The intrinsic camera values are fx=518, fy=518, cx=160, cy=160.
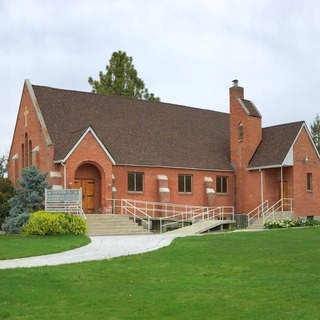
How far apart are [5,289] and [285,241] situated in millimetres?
12752

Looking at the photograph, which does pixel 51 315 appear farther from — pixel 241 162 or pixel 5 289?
pixel 241 162

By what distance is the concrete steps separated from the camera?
2836cm

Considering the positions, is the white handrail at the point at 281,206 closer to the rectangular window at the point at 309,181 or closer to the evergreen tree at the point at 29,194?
the rectangular window at the point at 309,181

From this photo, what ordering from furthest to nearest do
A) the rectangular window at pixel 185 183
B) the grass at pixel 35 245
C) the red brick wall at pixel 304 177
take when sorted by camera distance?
the rectangular window at pixel 185 183
the red brick wall at pixel 304 177
the grass at pixel 35 245

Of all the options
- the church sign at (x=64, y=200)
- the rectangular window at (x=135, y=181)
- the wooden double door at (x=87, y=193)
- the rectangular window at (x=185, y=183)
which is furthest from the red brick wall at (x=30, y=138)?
the rectangular window at (x=185, y=183)

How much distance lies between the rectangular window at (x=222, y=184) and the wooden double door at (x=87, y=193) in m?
10.6

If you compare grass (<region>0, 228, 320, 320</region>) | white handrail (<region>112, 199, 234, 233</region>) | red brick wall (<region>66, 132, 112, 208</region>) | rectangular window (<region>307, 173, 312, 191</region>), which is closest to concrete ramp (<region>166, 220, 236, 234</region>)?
white handrail (<region>112, 199, 234, 233</region>)

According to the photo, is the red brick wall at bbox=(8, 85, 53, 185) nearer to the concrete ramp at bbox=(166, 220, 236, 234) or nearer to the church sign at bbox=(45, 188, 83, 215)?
the church sign at bbox=(45, 188, 83, 215)

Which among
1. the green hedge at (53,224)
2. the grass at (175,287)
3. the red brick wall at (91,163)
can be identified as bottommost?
the grass at (175,287)

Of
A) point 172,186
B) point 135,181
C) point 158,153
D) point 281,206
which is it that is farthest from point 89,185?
point 281,206

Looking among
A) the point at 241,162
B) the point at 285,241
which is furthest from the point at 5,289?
the point at 241,162

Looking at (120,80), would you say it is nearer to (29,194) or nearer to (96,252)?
(29,194)

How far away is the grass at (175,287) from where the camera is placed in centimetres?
919

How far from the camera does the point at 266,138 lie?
39844 mm
